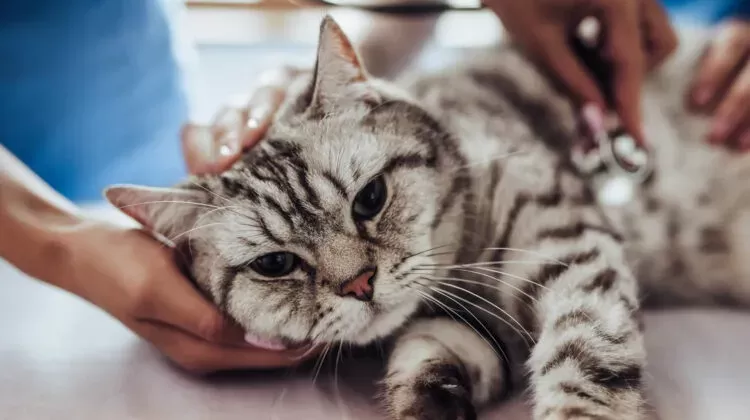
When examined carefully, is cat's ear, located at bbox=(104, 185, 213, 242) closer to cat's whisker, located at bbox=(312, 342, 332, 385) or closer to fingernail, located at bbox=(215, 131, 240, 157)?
fingernail, located at bbox=(215, 131, 240, 157)

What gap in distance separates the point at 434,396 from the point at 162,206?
0.45m

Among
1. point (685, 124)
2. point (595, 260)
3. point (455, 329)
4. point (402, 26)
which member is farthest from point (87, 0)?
point (685, 124)

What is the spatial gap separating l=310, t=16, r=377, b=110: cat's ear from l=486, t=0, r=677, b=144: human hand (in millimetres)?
309

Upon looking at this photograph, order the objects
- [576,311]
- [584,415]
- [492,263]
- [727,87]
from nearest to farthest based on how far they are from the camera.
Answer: [584,415] → [576,311] → [492,263] → [727,87]

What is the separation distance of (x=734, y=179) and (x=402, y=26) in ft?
2.40

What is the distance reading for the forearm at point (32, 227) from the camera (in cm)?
92

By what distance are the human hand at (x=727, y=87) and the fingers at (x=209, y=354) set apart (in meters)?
0.89

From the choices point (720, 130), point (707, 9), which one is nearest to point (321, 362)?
point (720, 130)

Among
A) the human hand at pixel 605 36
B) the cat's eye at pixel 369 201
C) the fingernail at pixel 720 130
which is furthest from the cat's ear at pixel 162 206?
the fingernail at pixel 720 130

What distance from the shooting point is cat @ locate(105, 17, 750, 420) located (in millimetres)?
826

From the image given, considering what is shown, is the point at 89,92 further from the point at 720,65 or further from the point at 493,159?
the point at 720,65

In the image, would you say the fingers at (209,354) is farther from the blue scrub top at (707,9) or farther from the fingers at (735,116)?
the blue scrub top at (707,9)

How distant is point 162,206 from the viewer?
0.89 meters

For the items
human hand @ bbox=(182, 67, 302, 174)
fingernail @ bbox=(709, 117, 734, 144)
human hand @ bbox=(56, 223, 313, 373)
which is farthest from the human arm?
fingernail @ bbox=(709, 117, 734, 144)
